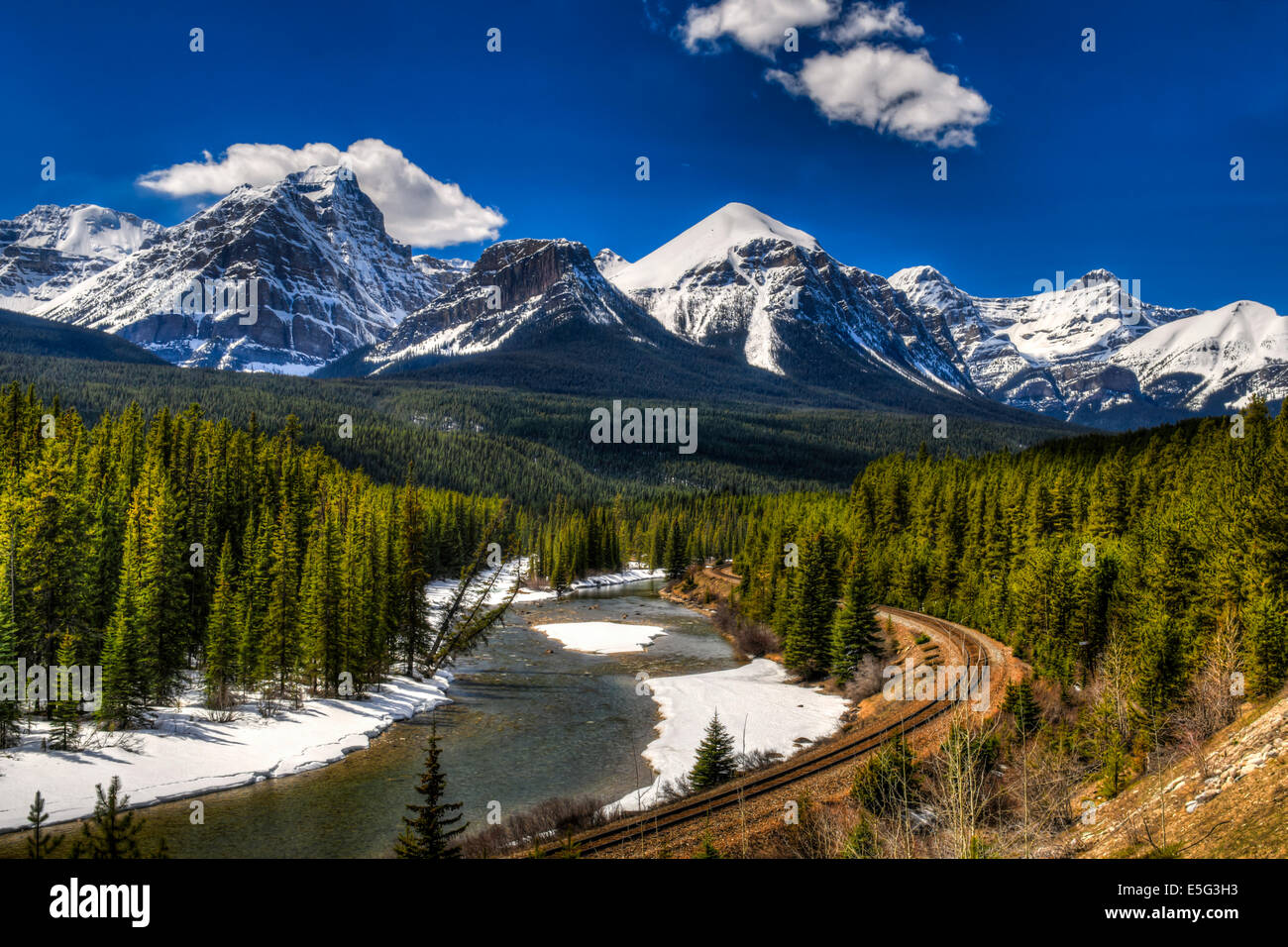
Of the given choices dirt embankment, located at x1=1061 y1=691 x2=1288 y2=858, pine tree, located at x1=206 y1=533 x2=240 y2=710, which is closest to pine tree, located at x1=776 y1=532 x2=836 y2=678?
dirt embankment, located at x1=1061 y1=691 x2=1288 y2=858

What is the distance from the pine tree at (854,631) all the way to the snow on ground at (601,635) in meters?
19.1

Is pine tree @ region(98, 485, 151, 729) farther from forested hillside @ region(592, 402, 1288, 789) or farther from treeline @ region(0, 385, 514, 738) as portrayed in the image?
forested hillside @ region(592, 402, 1288, 789)

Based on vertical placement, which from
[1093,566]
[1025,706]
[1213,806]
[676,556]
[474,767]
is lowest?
[474,767]

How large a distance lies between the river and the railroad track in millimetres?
2071

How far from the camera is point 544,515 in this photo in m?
153

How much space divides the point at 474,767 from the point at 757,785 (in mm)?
12565

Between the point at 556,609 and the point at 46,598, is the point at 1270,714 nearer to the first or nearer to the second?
the point at 46,598

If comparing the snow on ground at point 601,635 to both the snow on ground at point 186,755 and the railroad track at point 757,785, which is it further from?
the railroad track at point 757,785

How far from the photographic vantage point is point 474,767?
31578 mm

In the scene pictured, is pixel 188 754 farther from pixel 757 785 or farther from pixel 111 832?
pixel 111 832

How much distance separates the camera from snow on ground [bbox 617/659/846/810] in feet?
107

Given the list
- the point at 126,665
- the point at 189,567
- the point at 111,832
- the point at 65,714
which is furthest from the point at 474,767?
the point at 189,567
